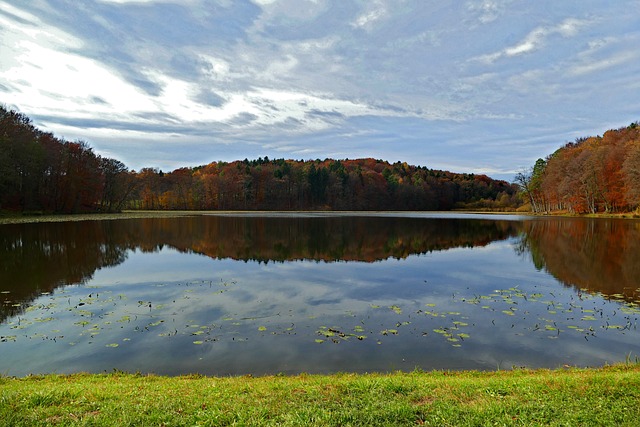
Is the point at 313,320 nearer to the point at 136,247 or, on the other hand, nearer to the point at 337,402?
the point at 337,402

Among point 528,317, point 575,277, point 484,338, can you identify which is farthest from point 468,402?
point 575,277

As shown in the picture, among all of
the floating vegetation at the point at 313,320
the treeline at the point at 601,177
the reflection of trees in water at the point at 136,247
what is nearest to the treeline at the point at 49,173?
the reflection of trees in water at the point at 136,247

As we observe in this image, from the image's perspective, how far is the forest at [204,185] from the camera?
63.7 meters

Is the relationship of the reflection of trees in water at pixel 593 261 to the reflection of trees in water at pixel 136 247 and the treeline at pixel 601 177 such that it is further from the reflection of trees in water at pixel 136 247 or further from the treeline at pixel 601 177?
the treeline at pixel 601 177

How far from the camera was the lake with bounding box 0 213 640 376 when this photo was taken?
9.48m

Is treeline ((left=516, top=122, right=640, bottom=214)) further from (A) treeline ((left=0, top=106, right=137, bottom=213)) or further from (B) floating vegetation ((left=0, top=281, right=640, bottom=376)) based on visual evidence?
(A) treeline ((left=0, top=106, right=137, bottom=213))

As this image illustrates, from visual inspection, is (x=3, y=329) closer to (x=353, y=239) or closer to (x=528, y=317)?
(x=528, y=317)

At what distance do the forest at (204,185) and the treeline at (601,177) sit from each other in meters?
40.7

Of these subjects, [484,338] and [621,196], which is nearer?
[484,338]

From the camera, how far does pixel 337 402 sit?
6.00m

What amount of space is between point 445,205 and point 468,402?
16793 centimetres

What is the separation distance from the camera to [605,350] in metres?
9.98

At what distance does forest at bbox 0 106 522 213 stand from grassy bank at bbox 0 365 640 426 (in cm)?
6140

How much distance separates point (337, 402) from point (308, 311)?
7.69 m
